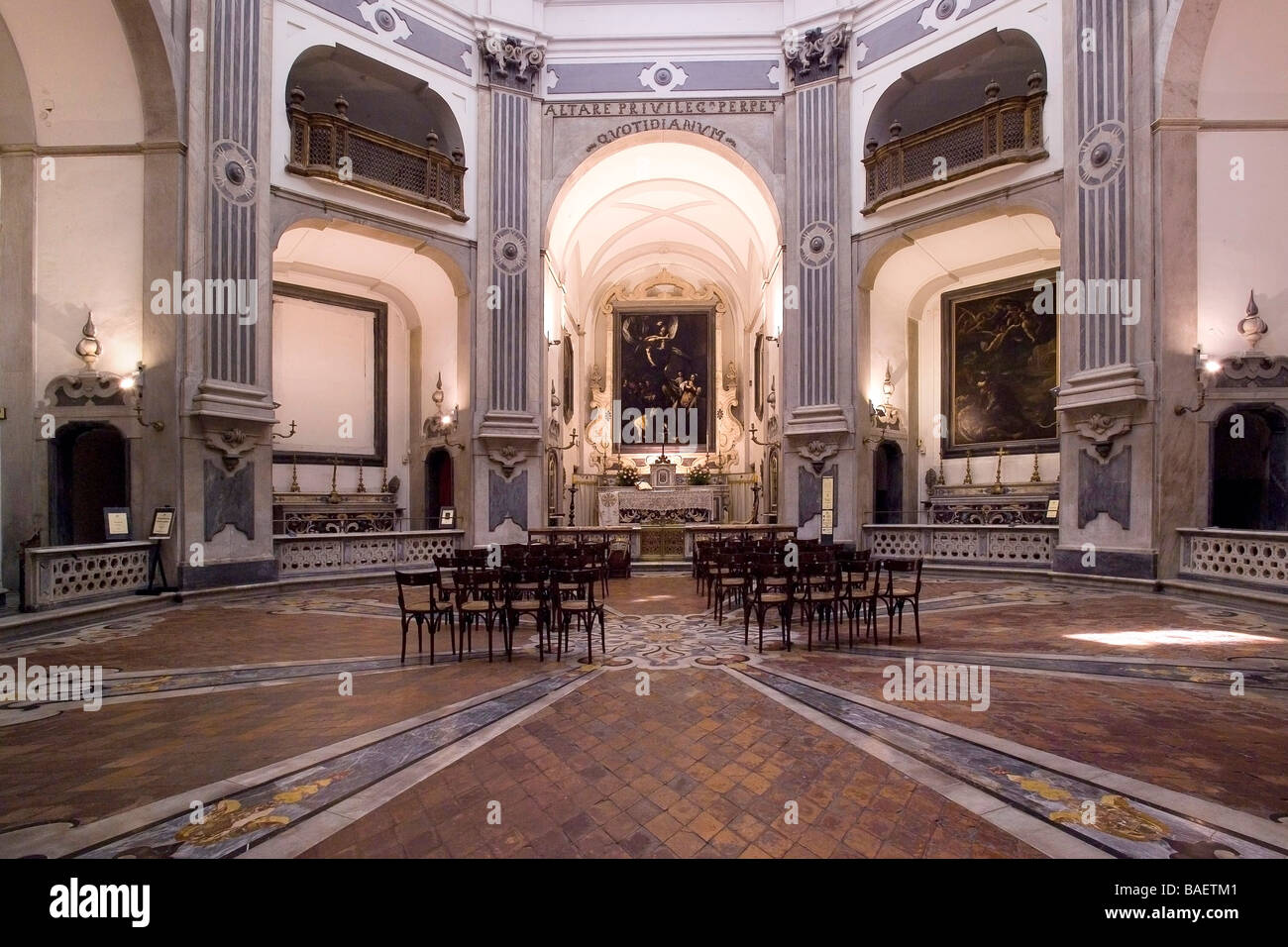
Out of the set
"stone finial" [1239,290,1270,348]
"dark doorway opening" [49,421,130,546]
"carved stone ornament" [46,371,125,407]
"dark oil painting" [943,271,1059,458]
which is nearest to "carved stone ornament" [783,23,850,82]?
"dark oil painting" [943,271,1059,458]

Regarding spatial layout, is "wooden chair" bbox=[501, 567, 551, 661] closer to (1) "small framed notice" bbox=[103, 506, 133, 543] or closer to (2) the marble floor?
(2) the marble floor

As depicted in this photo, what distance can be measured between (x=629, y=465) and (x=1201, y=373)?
51.6 ft

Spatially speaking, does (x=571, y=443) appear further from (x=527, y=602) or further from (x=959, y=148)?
(x=527, y=602)

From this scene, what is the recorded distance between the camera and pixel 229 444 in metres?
10.1

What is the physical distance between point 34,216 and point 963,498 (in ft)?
61.8

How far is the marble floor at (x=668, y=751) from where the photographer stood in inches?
102

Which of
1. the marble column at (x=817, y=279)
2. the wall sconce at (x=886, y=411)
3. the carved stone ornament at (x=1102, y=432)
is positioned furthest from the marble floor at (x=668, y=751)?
the wall sconce at (x=886, y=411)

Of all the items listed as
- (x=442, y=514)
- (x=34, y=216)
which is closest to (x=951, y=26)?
(x=442, y=514)

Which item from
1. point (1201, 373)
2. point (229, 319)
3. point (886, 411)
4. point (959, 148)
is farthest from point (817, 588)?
point (959, 148)

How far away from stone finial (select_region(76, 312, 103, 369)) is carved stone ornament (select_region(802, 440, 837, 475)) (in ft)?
42.3

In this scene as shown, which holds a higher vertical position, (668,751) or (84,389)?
(84,389)

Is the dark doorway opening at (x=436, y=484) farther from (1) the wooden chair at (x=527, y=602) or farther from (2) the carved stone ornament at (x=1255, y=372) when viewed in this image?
(2) the carved stone ornament at (x=1255, y=372)

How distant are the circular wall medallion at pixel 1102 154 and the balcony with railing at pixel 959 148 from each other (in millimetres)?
814
